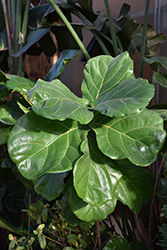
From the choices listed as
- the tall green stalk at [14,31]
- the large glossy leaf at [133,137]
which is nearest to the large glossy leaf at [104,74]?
the large glossy leaf at [133,137]

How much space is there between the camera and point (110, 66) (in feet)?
2.28

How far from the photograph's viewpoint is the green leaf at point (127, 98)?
1.71 feet

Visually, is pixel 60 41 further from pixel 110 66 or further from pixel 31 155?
pixel 31 155

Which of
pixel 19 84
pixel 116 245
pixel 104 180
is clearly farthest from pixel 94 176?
pixel 19 84

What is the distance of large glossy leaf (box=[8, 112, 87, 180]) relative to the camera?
54 centimetres

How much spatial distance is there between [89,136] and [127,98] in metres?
0.18

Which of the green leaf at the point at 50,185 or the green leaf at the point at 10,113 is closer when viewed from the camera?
the green leaf at the point at 50,185

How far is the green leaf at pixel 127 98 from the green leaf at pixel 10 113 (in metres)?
0.41

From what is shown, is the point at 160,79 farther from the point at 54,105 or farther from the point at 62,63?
the point at 54,105

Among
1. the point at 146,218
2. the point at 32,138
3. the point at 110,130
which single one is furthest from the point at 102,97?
the point at 146,218

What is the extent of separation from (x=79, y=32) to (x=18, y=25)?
36 centimetres

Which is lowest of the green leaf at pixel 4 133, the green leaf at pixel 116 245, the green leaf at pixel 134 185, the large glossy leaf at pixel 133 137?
the green leaf at pixel 116 245

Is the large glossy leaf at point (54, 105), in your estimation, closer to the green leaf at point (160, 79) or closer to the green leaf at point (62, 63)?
the green leaf at point (62, 63)

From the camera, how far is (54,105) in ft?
1.73
